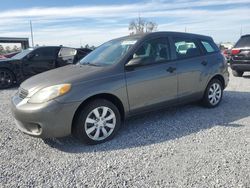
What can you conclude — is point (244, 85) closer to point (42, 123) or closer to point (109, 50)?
point (109, 50)

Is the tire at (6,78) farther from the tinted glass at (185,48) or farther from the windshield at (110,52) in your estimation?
the tinted glass at (185,48)

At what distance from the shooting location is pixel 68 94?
3604 mm

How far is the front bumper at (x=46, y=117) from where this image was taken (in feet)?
11.5

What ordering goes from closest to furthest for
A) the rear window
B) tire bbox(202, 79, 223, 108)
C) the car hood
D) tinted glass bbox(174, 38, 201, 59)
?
the car hood
tinted glass bbox(174, 38, 201, 59)
tire bbox(202, 79, 223, 108)
the rear window

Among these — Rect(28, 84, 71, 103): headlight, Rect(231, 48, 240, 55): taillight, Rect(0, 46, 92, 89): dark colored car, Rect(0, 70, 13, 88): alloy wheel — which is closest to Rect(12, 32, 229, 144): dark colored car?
Rect(28, 84, 71, 103): headlight

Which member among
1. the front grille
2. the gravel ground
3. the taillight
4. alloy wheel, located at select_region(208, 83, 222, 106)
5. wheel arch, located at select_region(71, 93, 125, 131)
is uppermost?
the taillight

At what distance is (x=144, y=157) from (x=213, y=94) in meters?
2.84

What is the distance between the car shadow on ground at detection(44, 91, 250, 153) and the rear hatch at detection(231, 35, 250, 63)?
12.4 feet

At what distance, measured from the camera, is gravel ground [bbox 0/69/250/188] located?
2.91 metres

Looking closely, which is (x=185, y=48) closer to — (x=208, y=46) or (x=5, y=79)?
(x=208, y=46)

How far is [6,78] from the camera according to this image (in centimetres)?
902

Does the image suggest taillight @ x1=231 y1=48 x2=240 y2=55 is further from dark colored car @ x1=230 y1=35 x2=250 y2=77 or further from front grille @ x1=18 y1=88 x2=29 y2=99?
front grille @ x1=18 y1=88 x2=29 y2=99

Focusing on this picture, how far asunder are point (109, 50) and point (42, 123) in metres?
1.92

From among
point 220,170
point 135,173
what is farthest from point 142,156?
point 220,170
